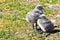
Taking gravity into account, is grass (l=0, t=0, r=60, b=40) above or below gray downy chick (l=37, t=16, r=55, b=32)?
below

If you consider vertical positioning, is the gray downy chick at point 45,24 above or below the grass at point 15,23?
above

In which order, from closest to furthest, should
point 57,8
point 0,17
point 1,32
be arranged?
A: point 1,32 < point 0,17 < point 57,8

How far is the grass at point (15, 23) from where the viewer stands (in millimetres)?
10969

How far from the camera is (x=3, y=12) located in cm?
1409

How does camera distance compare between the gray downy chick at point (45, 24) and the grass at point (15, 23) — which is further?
the grass at point (15, 23)

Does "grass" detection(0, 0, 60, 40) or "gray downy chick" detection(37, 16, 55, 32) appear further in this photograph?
"grass" detection(0, 0, 60, 40)

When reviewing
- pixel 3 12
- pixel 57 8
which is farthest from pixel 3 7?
pixel 57 8

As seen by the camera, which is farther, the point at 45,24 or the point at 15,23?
the point at 15,23

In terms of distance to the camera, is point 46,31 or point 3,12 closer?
point 46,31

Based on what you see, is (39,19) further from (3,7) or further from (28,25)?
(3,7)

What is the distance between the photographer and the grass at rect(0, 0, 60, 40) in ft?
36.0

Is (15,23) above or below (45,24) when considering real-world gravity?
below

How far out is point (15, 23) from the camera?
12.3 m

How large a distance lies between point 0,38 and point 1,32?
48cm
